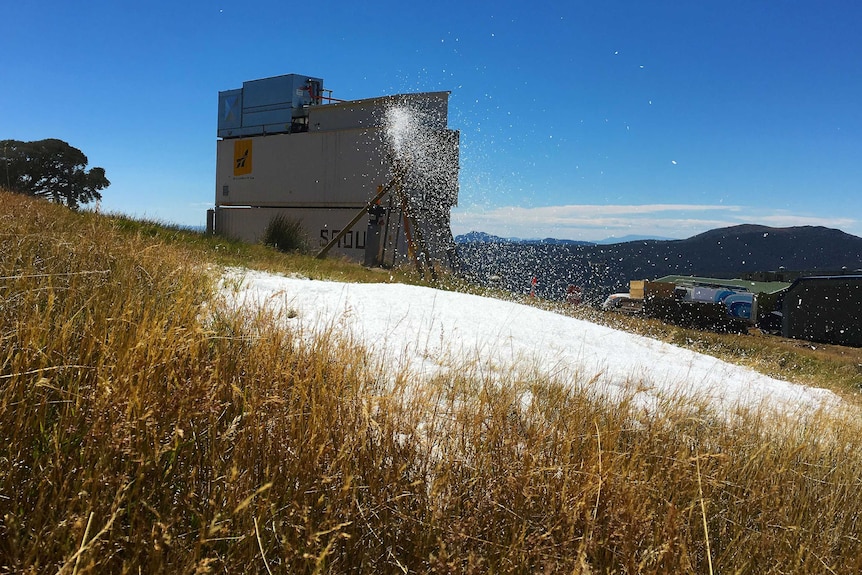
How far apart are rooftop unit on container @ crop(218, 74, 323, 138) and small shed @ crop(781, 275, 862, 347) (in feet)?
61.5

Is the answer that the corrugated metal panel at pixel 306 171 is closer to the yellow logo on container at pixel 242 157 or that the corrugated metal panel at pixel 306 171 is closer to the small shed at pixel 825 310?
the yellow logo on container at pixel 242 157

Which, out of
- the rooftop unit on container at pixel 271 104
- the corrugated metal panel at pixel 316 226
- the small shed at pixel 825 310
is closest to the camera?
the small shed at pixel 825 310

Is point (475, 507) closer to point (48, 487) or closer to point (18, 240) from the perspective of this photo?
point (48, 487)

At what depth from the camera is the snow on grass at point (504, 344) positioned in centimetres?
429

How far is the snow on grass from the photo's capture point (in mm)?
4289

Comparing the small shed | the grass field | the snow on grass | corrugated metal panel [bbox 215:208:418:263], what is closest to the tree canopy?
corrugated metal panel [bbox 215:208:418:263]

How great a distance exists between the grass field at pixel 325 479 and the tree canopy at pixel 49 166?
843 inches

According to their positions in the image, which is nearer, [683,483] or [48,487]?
[48,487]

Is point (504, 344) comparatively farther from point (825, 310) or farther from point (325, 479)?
point (825, 310)

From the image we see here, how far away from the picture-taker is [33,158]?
71.9 ft

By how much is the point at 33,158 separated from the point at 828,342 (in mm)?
29470

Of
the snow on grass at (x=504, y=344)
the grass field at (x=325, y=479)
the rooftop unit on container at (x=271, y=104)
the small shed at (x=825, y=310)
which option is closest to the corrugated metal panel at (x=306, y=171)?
the rooftop unit on container at (x=271, y=104)

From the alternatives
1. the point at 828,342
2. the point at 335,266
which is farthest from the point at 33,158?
the point at 828,342

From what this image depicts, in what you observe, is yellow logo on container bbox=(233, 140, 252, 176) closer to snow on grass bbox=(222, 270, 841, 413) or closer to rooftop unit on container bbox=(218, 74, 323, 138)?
rooftop unit on container bbox=(218, 74, 323, 138)
